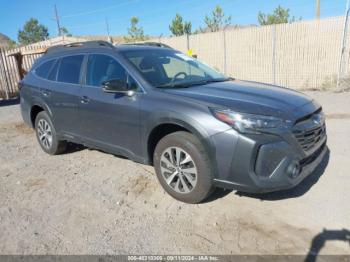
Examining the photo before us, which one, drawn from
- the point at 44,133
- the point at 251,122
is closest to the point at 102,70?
the point at 44,133

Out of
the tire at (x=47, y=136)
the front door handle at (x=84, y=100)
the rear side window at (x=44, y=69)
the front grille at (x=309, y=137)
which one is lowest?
the tire at (x=47, y=136)

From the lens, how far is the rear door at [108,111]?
4.07m

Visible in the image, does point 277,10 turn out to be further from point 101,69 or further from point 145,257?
point 145,257

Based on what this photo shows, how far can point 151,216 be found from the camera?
360cm

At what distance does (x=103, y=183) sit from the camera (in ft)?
14.9

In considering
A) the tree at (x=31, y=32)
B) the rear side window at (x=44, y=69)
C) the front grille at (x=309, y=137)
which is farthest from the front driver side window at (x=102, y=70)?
the tree at (x=31, y=32)

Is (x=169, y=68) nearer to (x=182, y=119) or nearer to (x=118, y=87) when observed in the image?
(x=118, y=87)

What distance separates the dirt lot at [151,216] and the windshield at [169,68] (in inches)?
53.9

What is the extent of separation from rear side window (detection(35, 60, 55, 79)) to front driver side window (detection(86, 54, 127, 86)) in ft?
4.14

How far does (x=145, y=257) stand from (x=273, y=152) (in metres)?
1.53

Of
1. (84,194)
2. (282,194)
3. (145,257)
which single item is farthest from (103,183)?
(282,194)

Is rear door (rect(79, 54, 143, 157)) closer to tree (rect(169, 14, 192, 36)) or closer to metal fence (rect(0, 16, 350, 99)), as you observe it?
metal fence (rect(0, 16, 350, 99))

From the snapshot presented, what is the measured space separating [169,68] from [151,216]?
207 centimetres

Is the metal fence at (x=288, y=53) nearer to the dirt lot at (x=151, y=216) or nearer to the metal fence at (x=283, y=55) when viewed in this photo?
the metal fence at (x=283, y=55)
